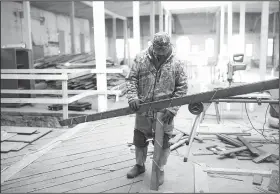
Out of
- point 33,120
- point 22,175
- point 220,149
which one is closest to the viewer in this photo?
point 22,175

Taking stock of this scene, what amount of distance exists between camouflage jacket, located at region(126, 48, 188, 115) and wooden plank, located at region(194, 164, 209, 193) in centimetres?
95

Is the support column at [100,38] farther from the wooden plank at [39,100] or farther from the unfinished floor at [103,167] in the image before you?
the unfinished floor at [103,167]

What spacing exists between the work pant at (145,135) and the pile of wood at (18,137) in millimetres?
2716

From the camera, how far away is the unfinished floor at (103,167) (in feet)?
11.4

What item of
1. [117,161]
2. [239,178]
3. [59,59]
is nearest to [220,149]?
[239,178]

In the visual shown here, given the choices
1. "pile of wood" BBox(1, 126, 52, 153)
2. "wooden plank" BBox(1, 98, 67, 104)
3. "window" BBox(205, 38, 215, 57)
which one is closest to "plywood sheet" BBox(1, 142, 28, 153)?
"pile of wood" BBox(1, 126, 52, 153)

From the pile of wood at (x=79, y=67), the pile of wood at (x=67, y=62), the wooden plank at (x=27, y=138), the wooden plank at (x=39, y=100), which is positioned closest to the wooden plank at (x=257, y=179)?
the wooden plank at (x=27, y=138)

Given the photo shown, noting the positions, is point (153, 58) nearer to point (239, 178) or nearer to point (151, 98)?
point (151, 98)

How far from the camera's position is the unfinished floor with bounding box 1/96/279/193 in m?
3.46

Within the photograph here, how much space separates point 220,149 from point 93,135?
251cm

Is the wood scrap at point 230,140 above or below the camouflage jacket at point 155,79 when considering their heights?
below

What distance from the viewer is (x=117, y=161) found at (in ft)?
14.0

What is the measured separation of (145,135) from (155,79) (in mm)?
781

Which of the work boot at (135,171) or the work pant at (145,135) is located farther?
the work boot at (135,171)
